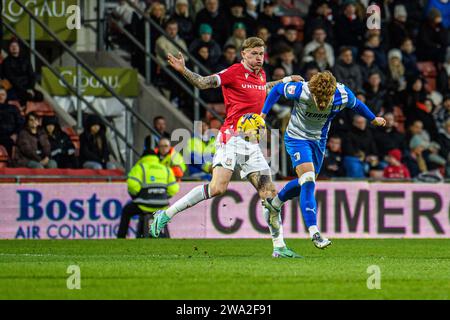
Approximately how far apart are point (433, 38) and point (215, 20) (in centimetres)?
554

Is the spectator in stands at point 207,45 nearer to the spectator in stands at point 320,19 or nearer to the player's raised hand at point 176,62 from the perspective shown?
the spectator in stands at point 320,19

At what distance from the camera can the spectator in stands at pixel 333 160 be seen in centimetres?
2214

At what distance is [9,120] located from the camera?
66.4 ft

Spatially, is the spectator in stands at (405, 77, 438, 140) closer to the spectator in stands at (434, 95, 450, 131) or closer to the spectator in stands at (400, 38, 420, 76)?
the spectator in stands at (434, 95, 450, 131)

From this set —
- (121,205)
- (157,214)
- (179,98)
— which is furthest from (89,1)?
(157,214)

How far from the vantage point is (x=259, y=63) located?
43.9 feet

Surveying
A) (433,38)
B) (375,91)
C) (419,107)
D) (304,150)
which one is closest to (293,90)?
(304,150)

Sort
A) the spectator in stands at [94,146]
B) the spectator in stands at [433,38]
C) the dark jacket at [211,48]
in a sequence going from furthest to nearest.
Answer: the spectator in stands at [433,38] < the dark jacket at [211,48] < the spectator in stands at [94,146]

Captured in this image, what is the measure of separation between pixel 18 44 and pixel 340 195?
6248mm

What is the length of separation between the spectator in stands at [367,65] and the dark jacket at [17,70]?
23.3ft

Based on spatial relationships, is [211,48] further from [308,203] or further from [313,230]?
[313,230]

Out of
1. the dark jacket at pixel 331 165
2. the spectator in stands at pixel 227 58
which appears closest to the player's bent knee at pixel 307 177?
the dark jacket at pixel 331 165

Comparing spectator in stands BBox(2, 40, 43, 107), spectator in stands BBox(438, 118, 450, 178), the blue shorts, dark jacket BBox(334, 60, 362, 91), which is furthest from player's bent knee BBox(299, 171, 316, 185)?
spectator in stands BBox(438, 118, 450, 178)

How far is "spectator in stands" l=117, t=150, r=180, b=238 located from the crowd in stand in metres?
3.72
